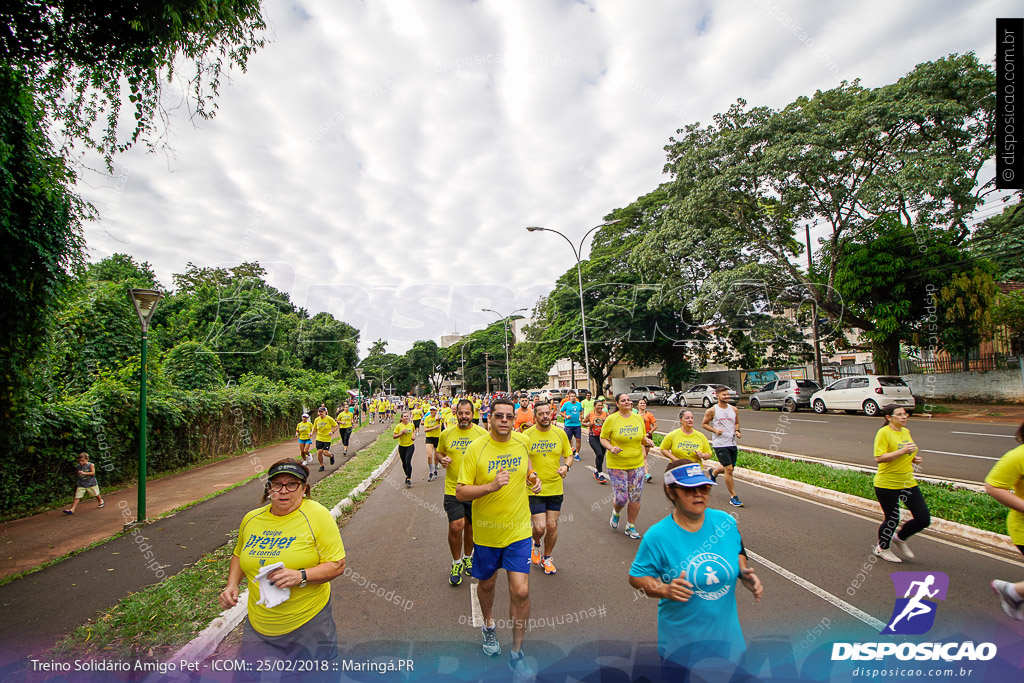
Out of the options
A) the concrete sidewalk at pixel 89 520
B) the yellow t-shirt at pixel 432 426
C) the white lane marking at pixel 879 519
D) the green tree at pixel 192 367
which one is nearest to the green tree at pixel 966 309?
the white lane marking at pixel 879 519

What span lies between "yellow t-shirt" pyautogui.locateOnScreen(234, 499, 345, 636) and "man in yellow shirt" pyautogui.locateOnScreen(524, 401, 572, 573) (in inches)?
101

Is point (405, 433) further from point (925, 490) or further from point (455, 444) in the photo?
point (925, 490)

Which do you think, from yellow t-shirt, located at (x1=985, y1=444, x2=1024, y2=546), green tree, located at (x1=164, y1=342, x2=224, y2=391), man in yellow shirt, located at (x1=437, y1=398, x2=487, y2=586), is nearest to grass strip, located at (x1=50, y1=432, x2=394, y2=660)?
man in yellow shirt, located at (x1=437, y1=398, x2=487, y2=586)

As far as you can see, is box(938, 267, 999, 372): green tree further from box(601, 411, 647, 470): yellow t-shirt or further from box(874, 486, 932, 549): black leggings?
box(601, 411, 647, 470): yellow t-shirt

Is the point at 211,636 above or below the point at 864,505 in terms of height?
above

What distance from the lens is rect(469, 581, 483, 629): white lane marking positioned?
410cm

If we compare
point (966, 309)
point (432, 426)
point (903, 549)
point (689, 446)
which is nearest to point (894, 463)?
point (903, 549)

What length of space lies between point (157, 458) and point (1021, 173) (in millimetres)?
19959

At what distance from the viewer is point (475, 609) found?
4.37 m

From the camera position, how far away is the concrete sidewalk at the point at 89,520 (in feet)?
21.3

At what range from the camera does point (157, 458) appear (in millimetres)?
13188

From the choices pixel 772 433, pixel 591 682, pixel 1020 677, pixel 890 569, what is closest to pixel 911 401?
pixel 772 433

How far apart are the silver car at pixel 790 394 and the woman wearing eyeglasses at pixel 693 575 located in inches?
913

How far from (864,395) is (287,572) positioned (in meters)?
21.9
